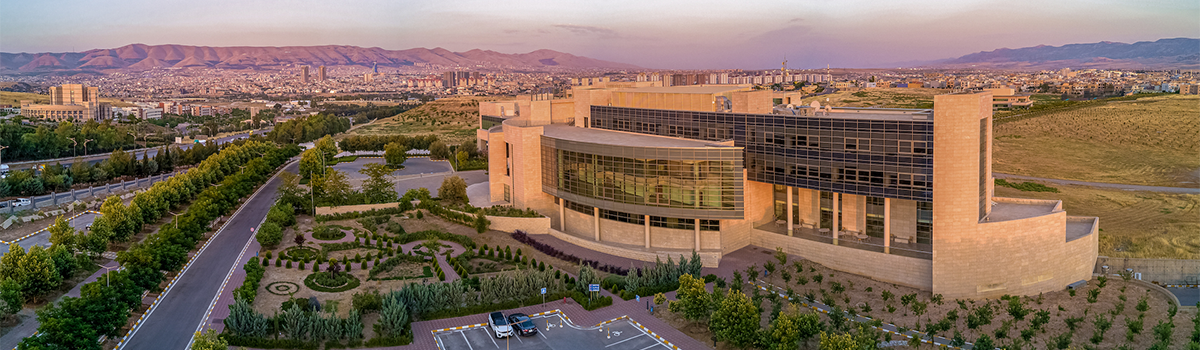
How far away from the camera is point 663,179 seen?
45562 millimetres

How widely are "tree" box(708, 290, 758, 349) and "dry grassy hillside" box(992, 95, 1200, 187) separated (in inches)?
2598

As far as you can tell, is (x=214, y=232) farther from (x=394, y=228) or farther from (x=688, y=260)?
(x=688, y=260)

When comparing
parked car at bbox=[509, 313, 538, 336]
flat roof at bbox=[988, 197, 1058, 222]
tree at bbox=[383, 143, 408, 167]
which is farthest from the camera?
tree at bbox=[383, 143, 408, 167]

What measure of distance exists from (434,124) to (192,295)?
136 meters

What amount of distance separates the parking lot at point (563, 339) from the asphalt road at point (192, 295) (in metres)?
11.5

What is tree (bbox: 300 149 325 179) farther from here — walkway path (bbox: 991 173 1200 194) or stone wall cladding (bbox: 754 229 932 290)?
walkway path (bbox: 991 173 1200 194)

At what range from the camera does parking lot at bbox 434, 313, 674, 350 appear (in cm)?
3198

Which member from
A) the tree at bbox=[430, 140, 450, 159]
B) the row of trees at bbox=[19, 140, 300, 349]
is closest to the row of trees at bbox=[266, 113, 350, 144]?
the tree at bbox=[430, 140, 450, 159]

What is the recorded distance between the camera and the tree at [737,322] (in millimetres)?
29719

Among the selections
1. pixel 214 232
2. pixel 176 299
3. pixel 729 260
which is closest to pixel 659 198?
pixel 729 260

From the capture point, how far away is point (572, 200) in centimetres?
5094

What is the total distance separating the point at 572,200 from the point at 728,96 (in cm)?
1269

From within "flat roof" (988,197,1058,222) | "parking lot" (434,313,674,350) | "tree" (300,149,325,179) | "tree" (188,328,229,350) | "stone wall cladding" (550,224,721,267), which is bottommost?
"parking lot" (434,313,674,350)

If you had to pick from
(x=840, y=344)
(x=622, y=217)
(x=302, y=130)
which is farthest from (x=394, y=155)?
(x=840, y=344)
